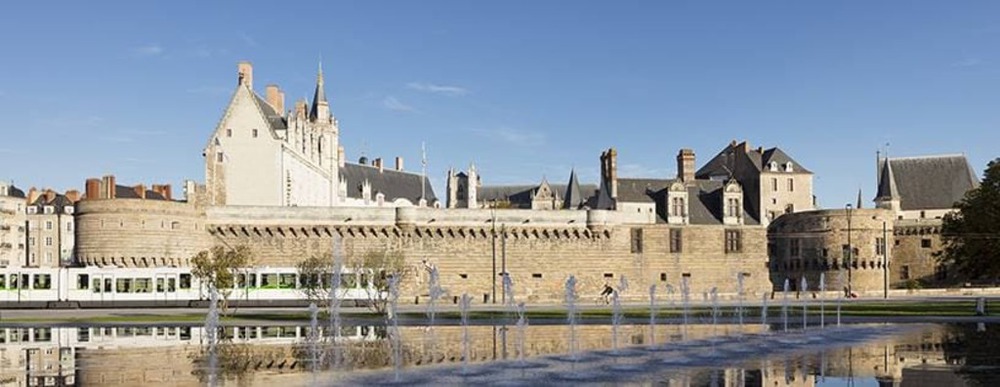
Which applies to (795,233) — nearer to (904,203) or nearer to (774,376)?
(904,203)

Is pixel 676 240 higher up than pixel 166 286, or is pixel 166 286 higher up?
pixel 676 240

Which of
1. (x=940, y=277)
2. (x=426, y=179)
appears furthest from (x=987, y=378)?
(x=426, y=179)

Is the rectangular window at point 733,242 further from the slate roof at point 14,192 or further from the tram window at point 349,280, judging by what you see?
the slate roof at point 14,192

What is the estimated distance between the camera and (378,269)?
181 feet

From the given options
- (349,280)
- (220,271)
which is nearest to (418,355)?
(220,271)

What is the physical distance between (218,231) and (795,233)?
145ft

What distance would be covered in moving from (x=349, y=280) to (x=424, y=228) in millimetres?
11030

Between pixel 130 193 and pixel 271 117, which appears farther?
pixel 130 193

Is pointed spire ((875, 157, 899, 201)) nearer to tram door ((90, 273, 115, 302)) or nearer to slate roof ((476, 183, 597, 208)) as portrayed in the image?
slate roof ((476, 183, 597, 208))

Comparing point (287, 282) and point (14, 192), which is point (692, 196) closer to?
point (287, 282)

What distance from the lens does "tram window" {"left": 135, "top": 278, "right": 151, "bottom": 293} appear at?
55.8m

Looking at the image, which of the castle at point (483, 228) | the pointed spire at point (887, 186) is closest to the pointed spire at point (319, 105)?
the castle at point (483, 228)

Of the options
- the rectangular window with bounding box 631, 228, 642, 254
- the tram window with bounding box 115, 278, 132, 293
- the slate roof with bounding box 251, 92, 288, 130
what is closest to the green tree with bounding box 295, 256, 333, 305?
the tram window with bounding box 115, 278, 132, 293

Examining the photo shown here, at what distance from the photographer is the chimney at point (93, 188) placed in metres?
73.7
